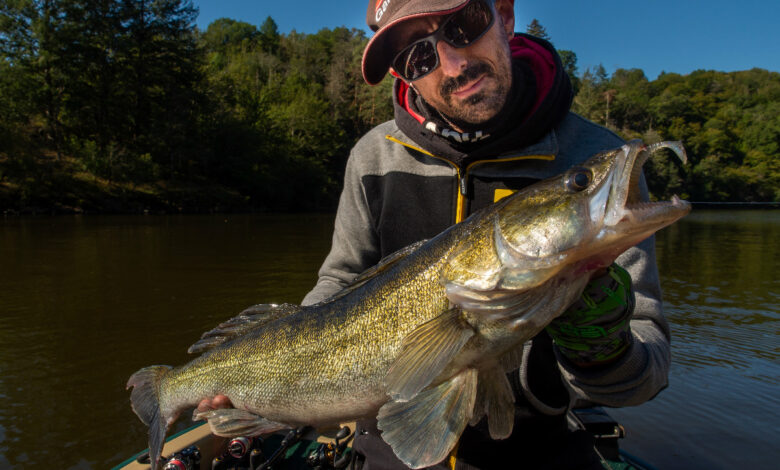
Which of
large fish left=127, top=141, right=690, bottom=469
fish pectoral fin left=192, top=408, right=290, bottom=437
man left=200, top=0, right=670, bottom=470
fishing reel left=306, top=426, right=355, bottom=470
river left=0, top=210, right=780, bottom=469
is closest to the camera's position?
large fish left=127, top=141, right=690, bottom=469

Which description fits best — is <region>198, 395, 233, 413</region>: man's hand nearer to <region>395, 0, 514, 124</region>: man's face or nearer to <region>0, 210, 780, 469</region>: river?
<region>395, 0, 514, 124</region>: man's face

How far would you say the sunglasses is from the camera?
253 cm

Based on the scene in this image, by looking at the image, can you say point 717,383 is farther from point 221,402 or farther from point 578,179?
point 221,402

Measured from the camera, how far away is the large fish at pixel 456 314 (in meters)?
1.63

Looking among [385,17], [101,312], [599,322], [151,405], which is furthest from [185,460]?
[101,312]

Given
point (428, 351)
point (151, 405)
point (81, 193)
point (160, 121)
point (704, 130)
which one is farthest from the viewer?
point (704, 130)

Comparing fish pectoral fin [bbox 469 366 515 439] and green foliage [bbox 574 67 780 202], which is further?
green foliage [bbox 574 67 780 202]

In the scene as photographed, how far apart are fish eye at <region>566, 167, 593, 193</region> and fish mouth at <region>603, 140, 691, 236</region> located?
87 millimetres

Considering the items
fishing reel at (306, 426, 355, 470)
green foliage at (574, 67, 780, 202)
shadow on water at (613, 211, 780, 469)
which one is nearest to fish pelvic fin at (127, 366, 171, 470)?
fishing reel at (306, 426, 355, 470)

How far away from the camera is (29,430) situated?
5445 millimetres

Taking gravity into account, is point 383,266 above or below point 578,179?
below

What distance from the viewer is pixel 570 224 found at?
5.41 feet

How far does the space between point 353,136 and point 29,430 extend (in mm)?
60035

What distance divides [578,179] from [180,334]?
27.8ft
